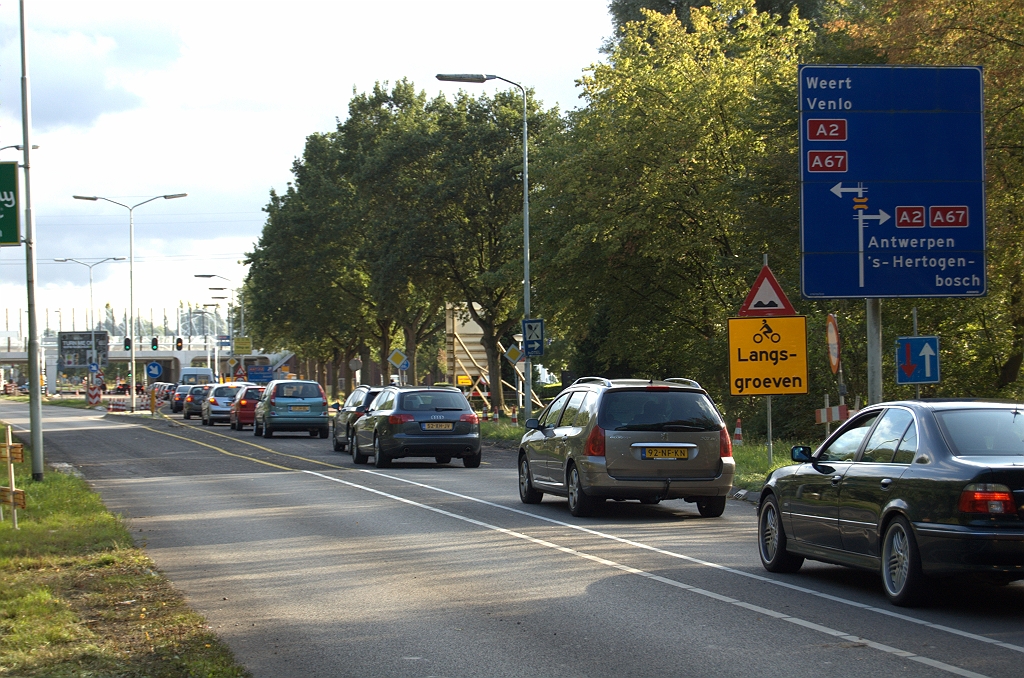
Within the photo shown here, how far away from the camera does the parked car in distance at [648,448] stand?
1532 cm

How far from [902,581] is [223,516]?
9.66 metres

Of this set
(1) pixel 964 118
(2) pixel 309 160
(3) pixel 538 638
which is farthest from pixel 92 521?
(2) pixel 309 160

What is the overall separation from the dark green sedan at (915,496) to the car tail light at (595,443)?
4561mm

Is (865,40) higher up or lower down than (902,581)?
higher up

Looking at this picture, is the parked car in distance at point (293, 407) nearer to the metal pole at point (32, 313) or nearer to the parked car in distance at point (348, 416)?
the parked car in distance at point (348, 416)

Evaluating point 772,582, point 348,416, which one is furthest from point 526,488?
point 348,416

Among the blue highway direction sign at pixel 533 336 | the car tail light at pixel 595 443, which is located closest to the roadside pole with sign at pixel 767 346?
the car tail light at pixel 595 443

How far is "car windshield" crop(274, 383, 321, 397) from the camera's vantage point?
38.9 metres

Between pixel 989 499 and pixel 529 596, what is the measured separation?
11.4 ft

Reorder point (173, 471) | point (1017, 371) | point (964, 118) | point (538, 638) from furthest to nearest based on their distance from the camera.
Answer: point (1017, 371) → point (173, 471) → point (964, 118) → point (538, 638)

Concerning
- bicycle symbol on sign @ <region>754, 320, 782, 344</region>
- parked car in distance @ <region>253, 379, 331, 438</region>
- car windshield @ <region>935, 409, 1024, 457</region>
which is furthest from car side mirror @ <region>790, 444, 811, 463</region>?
parked car in distance @ <region>253, 379, 331, 438</region>

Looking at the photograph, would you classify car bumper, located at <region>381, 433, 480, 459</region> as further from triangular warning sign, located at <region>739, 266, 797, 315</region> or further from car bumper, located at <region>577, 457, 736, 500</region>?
car bumper, located at <region>577, 457, 736, 500</region>

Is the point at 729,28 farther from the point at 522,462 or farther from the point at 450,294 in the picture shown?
the point at 522,462

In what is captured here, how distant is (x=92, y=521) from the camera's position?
1486 cm
